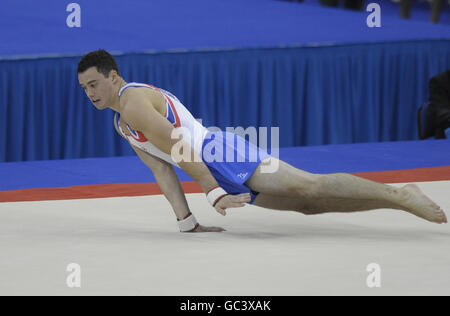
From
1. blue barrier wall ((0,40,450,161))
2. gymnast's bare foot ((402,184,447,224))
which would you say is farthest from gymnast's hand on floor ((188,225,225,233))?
blue barrier wall ((0,40,450,161))

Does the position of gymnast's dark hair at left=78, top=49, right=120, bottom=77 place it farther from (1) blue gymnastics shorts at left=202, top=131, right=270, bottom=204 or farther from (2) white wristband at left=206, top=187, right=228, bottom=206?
(2) white wristband at left=206, top=187, right=228, bottom=206

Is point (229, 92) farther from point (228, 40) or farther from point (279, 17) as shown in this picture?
point (279, 17)

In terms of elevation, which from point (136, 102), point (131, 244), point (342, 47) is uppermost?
point (342, 47)

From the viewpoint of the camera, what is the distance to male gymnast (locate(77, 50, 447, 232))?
310 cm

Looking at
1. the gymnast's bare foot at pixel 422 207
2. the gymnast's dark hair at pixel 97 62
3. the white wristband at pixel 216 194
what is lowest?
the gymnast's bare foot at pixel 422 207

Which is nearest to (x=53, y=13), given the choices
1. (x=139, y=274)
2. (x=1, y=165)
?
(x=1, y=165)

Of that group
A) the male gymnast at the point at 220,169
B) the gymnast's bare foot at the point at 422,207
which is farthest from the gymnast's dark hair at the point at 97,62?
the gymnast's bare foot at the point at 422,207

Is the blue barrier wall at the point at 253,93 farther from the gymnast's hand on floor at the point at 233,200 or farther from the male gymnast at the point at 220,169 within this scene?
the gymnast's hand on floor at the point at 233,200

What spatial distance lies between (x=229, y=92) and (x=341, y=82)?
0.87m

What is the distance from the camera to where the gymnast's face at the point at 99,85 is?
3186mm

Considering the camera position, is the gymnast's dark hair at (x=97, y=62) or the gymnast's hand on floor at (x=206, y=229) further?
the gymnast's hand on floor at (x=206, y=229)

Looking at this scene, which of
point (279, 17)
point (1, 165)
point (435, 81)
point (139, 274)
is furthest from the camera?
point (279, 17)

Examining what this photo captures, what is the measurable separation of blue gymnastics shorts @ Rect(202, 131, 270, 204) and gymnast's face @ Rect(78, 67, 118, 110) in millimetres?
407

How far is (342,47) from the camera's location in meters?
6.28
